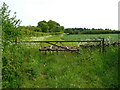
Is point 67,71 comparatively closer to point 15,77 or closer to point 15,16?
point 15,77

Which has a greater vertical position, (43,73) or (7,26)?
(7,26)

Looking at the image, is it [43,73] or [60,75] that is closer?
[60,75]

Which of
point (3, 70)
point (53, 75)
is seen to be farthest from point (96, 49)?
point (3, 70)

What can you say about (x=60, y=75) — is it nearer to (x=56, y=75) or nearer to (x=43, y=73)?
(x=56, y=75)

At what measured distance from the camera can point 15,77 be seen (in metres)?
4.20

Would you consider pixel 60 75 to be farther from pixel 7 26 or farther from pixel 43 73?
pixel 7 26

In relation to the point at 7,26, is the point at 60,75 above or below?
below

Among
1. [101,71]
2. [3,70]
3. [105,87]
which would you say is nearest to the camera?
[3,70]

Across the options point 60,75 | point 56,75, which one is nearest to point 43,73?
point 56,75

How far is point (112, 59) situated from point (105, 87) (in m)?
1.87

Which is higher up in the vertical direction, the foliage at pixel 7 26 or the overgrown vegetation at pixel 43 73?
the foliage at pixel 7 26

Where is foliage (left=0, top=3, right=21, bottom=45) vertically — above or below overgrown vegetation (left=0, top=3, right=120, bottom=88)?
above

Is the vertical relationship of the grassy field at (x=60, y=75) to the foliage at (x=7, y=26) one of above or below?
below

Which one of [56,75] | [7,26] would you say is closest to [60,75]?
[56,75]
